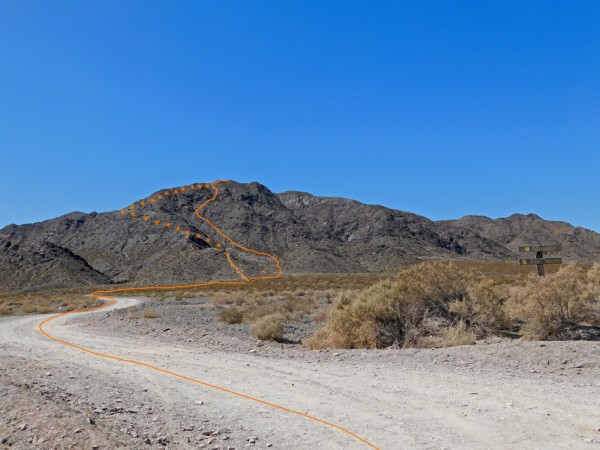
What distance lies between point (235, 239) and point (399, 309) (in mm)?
97881

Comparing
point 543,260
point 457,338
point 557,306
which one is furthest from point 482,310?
point 543,260

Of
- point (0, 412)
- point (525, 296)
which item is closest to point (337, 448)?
point (0, 412)

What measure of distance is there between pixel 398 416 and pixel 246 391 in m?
2.67

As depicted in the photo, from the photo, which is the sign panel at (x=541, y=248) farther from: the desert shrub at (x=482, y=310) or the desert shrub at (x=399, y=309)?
the desert shrub at (x=482, y=310)

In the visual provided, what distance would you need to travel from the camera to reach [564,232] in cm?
15800

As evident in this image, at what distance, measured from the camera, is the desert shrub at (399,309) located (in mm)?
13344

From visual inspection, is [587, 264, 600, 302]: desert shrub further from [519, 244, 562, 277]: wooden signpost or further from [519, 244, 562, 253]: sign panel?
[519, 244, 562, 253]: sign panel

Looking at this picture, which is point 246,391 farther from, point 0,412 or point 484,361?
point 484,361

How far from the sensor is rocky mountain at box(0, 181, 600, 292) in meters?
85.6

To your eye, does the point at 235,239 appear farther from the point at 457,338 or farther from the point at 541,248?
the point at 457,338

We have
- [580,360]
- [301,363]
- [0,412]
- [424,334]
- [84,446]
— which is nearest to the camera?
[84,446]

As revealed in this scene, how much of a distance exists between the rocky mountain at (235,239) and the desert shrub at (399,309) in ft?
213

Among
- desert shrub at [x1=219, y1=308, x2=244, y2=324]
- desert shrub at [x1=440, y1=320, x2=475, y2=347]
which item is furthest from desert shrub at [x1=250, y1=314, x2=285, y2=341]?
desert shrub at [x1=440, y1=320, x2=475, y2=347]

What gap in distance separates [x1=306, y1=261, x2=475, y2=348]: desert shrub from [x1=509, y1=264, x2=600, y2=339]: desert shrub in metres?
2.10
